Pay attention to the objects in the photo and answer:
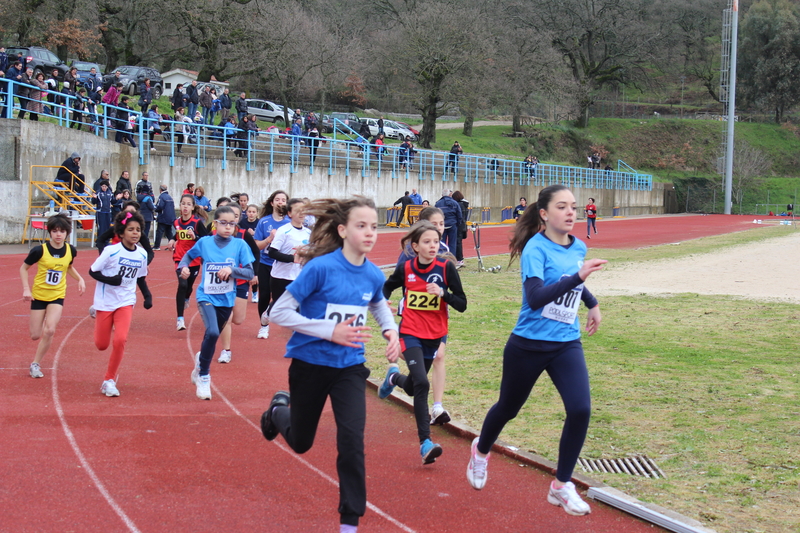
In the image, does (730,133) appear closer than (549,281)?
No

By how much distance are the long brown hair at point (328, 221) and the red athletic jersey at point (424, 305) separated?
5.32 feet

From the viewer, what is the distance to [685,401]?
287 inches

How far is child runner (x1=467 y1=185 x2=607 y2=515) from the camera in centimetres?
456

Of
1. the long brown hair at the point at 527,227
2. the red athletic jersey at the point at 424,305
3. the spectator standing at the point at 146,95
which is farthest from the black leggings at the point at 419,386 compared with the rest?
the spectator standing at the point at 146,95

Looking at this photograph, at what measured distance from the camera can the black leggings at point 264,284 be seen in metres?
10.5

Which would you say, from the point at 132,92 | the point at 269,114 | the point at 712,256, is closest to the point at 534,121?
the point at 269,114

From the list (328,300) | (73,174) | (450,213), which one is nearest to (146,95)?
(73,174)

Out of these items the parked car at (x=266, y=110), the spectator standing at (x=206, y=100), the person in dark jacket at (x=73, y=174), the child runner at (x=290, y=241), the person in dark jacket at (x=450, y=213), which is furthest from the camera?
the parked car at (x=266, y=110)

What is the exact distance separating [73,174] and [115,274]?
16.4m

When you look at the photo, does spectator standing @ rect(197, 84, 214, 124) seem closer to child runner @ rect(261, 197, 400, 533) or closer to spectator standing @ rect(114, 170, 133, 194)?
spectator standing @ rect(114, 170, 133, 194)

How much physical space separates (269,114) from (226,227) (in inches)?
1561

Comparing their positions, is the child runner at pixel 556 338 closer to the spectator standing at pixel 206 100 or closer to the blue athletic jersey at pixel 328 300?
the blue athletic jersey at pixel 328 300

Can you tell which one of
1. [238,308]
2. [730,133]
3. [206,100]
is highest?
[730,133]

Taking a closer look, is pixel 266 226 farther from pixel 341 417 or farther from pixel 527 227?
pixel 341 417
